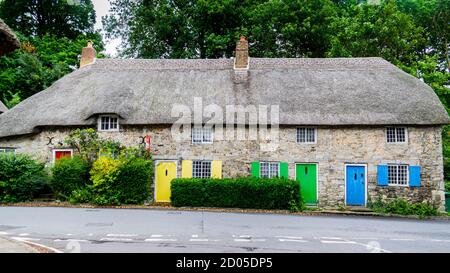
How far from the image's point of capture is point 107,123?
73.4 feet

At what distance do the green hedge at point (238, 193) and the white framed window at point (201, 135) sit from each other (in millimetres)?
3184

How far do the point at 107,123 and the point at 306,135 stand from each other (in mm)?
10586

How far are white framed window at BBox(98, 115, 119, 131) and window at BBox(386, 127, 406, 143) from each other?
14.2m

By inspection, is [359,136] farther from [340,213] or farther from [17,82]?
[17,82]

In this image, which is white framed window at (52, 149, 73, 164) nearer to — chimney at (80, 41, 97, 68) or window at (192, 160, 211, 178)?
window at (192, 160, 211, 178)

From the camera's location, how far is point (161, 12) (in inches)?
1420

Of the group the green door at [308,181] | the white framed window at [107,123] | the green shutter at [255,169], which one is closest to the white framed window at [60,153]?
the white framed window at [107,123]

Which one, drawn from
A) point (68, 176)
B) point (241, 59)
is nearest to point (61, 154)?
point (68, 176)

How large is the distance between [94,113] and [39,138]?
152 inches

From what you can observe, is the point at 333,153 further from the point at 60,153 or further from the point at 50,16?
the point at 50,16

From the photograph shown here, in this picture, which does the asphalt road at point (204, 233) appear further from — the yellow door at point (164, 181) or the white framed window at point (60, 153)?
the white framed window at point (60, 153)

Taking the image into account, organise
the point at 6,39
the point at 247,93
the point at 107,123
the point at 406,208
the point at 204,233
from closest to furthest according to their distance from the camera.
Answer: the point at 6,39, the point at 204,233, the point at 406,208, the point at 107,123, the point at 247,93

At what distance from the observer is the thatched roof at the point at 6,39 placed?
24.6 ft
